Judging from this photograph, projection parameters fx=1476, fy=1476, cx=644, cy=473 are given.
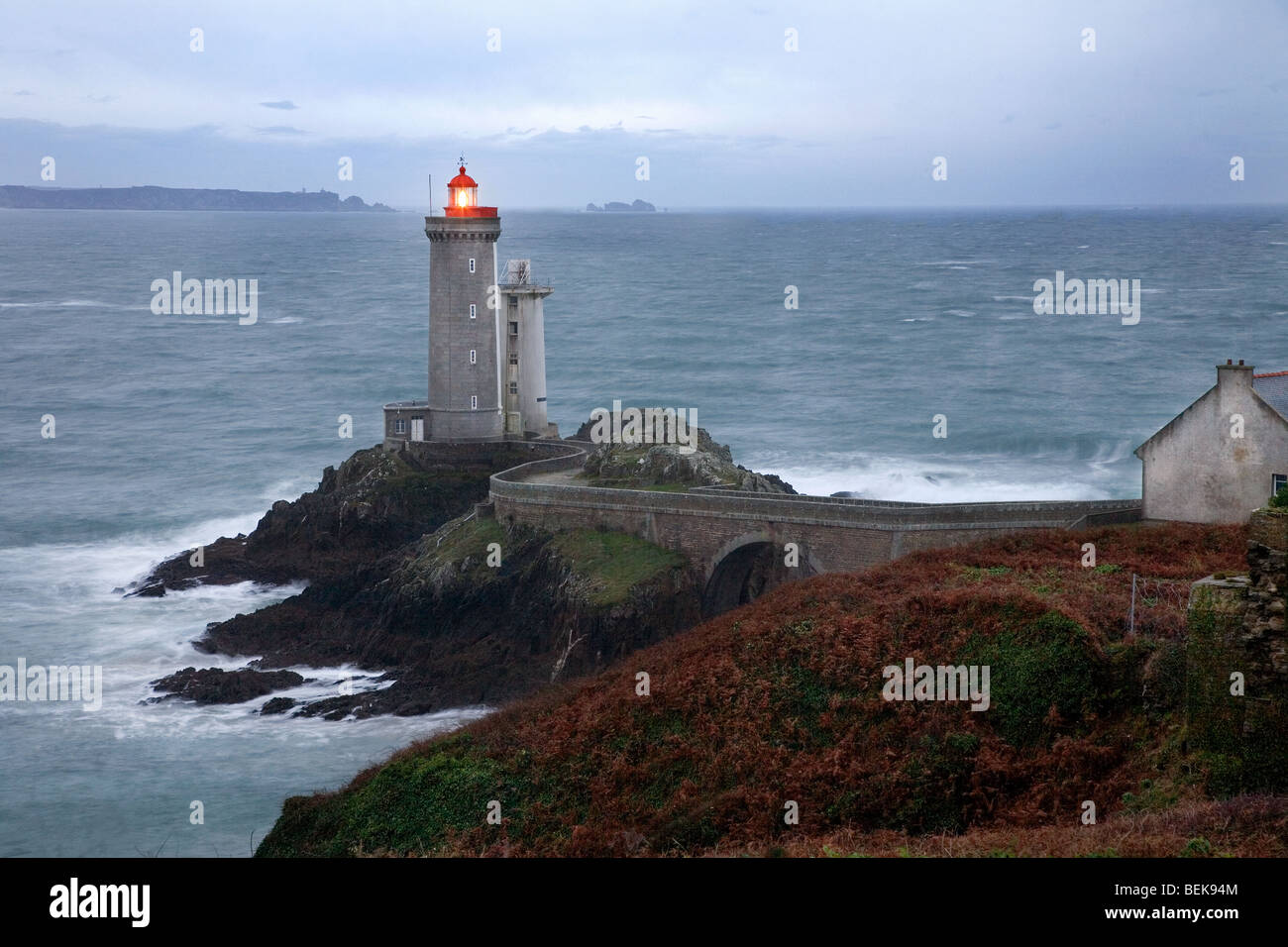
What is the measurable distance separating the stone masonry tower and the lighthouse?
3 centimetres

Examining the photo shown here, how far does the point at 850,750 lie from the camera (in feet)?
68.0

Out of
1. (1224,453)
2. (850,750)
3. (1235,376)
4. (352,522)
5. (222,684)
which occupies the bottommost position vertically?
(222,684)

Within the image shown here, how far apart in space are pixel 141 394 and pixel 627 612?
218ft

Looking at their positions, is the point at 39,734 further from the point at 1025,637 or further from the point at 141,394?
the point at 141,394

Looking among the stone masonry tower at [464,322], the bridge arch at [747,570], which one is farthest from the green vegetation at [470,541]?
the stone masonry tower at [464,322]

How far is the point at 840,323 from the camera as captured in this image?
401 feet

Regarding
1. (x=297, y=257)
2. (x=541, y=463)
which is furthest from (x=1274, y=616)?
(x=297, y=257)

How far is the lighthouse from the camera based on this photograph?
50156 millimetres

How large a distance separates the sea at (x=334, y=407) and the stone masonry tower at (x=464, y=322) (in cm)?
926

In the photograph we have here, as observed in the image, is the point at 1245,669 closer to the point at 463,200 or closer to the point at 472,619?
the point at 472,619

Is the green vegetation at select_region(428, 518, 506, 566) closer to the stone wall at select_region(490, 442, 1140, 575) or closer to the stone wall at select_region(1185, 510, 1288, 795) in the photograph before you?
the stone wall at select_region(490, 442, 1140, 575)

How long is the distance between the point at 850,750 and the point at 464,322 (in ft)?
107

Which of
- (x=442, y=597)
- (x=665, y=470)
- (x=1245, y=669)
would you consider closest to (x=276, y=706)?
(x=442, y=597)

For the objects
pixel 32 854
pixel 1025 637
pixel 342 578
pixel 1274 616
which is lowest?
pixel 32 854
